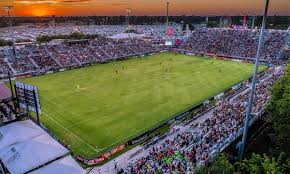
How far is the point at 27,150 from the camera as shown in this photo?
19.9m

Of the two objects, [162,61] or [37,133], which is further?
[162,61]

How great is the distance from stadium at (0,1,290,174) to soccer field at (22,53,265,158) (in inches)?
6.1

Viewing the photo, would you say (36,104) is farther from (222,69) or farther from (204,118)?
(222,69)

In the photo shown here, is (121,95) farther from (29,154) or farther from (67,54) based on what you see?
(67,54)

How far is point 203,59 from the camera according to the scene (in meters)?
73.1

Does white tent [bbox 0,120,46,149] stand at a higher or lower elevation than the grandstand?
higher

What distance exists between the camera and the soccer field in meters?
30.2

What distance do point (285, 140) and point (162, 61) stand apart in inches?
1959

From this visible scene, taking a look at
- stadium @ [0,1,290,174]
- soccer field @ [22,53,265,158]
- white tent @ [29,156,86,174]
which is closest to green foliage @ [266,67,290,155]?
stadium @ [0,1,290,174]

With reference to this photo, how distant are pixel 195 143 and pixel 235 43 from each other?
2404 inches

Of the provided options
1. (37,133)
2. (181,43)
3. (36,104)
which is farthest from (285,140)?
(181,43)

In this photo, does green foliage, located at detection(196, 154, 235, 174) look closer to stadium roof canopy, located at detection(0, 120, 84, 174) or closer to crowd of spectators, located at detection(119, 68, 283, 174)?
crowd of spectators, located at detection(119, 68, 283, 174)

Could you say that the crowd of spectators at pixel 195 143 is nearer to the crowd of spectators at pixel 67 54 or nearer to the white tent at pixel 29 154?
the white tent at pixel 29 154

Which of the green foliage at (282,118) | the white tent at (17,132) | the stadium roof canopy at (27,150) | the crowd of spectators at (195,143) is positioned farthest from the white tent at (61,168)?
the green foliage at (282,118)
